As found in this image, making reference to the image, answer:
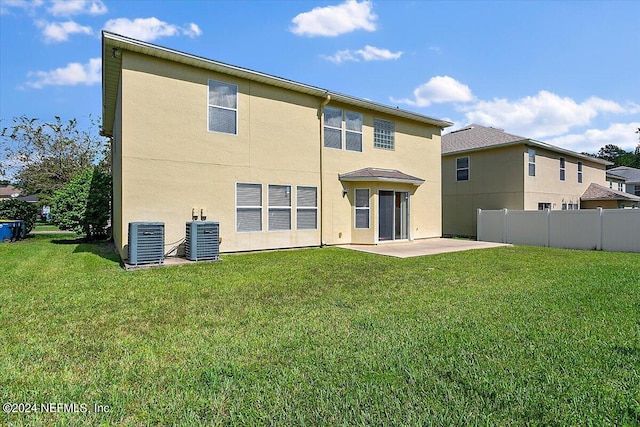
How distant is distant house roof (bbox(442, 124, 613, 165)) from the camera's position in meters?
17.9

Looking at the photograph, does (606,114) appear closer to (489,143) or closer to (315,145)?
(489,143)

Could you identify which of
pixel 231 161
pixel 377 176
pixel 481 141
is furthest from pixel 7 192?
pixel 481 141

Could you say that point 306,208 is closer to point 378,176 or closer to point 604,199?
point 378,176

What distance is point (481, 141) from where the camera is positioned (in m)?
19.5

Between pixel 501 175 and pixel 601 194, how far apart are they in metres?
8.98

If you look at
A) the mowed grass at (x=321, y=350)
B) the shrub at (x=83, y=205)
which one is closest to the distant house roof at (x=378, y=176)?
the mowed grass at (x=321, y=350)

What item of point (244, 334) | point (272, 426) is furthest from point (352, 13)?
point (272, 426)

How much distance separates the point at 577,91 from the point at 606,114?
410 inches

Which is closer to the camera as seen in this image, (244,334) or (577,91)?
(244,334)

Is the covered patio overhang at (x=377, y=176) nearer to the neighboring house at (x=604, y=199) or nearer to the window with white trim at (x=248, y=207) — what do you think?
the window with white trim at (x=248, y=207)

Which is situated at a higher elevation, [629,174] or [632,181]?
[629,174]

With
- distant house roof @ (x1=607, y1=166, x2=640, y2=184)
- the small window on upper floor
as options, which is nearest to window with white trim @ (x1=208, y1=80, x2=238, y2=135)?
the small window on upper floor

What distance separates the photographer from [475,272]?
7.81 metres

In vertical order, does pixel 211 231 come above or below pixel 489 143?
below
